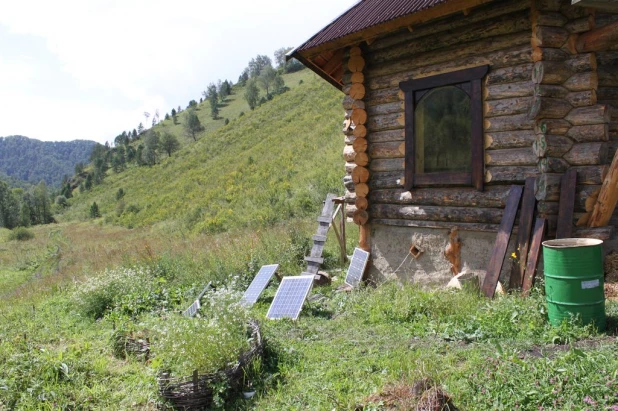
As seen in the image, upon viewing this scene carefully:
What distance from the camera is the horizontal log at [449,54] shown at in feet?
24.2

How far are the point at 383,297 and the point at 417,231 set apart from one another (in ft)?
5.20

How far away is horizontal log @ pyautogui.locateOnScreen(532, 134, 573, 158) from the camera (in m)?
6.88

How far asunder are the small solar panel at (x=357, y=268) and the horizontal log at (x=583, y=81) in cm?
435

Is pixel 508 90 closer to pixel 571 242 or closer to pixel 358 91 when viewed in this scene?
pixel 571 242

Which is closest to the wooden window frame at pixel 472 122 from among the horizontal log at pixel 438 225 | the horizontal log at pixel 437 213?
the horizontal log at pixel 437 213

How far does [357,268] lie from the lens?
9.62 meters

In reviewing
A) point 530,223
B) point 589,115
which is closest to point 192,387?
point 530,223

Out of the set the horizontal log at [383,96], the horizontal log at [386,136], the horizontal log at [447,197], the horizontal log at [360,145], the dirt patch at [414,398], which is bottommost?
the dirt patch at [414,398]

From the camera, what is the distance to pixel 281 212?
22312mm

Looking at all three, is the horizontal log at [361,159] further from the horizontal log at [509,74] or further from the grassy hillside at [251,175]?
the grassy hillside at [251,175]

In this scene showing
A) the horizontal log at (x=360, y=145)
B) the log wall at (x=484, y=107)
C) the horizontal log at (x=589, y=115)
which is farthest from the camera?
the horizontal log at (x=360, y=145)

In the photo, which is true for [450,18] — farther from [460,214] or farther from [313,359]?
[313,359]

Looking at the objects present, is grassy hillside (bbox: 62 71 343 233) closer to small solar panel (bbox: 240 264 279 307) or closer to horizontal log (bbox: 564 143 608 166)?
small solar panel (bbox: 240 264 279 307)

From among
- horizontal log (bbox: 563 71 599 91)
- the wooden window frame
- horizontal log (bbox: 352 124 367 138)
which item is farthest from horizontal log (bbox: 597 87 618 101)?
horizontal log (bbox: 352 124 367 138)
